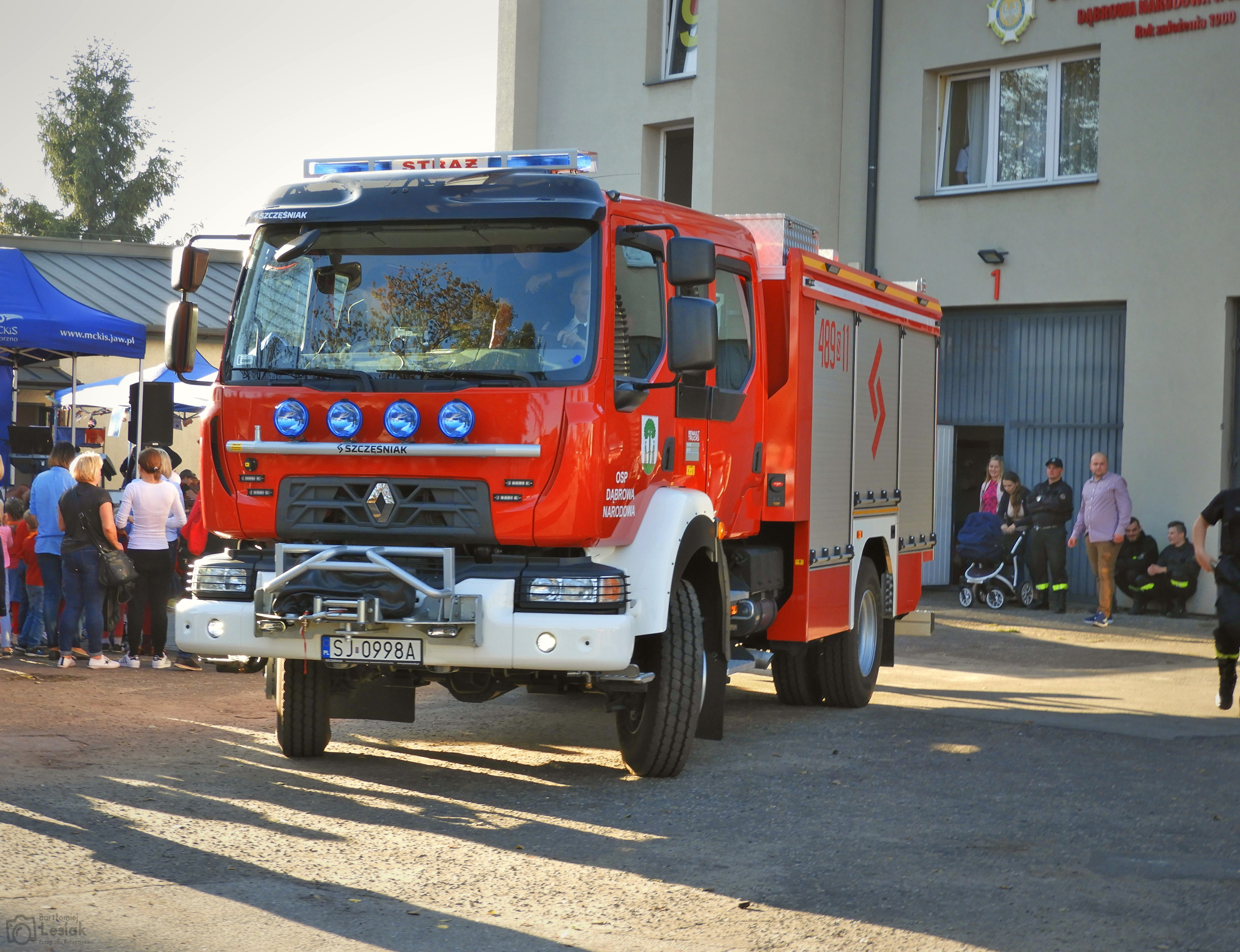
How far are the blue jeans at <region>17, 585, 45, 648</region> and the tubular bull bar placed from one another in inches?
250

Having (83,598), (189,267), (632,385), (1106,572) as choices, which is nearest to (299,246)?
(189,267)

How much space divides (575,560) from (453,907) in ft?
7.12

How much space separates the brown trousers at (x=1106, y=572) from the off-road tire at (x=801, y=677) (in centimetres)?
667

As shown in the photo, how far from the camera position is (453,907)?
5.34 meters

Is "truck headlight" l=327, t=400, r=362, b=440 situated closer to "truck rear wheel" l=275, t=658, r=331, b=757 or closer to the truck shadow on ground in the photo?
"truck rear wheel" l=275, t=658, r=331, b=757

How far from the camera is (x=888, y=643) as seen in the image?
38.1 feet

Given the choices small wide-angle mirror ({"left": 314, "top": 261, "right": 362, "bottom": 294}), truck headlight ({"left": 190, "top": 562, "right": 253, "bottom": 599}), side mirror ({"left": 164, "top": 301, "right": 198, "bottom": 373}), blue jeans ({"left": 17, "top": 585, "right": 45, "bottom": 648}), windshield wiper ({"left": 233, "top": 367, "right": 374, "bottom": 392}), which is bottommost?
blue jeans ({"left": 17, "top": 585, "right": 45, "bottom": 648})

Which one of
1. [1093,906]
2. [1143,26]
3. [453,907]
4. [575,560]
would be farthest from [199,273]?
[1143,26]

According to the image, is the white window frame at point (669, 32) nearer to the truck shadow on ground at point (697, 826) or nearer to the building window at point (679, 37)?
the building window at point (679, 37)

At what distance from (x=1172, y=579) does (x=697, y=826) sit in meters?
11.6

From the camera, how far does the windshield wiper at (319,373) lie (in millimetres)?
7184

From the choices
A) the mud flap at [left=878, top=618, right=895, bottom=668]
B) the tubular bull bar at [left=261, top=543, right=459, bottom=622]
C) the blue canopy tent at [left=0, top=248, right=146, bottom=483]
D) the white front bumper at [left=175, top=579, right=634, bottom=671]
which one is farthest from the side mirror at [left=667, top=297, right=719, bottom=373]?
the blue canopy tent at [left=0, top=248, right=146, bottom=483]

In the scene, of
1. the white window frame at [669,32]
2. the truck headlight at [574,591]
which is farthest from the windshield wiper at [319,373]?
the white window frame at [669,32]

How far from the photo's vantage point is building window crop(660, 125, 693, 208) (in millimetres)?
20859
